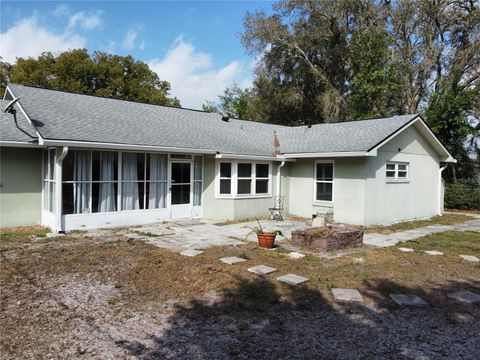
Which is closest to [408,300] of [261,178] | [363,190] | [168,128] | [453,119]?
[363,190]

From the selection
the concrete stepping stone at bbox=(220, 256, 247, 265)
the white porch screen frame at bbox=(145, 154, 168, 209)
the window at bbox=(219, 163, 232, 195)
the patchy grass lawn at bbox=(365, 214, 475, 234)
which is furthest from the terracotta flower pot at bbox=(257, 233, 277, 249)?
the window at bbox=(219, 163, 232, 195)

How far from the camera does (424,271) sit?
22.7 feet

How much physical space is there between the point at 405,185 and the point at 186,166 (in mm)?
8764

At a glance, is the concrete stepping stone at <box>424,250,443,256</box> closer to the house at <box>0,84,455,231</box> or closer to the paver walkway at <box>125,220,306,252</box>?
the paver walkway at <box>125,220,306,252</box>

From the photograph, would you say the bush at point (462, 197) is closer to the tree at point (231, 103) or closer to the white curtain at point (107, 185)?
the white curtain at point (107, 185)

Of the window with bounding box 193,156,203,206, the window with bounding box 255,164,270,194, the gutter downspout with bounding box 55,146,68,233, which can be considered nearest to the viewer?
the gutter downspout with bounding box 55,146,68,233

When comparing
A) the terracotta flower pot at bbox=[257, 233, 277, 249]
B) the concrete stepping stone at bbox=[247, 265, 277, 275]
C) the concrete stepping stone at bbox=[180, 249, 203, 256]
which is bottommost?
the concrete stepping stone at bbox=[247, 265, 277, 275]

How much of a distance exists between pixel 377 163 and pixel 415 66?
16.0 metres

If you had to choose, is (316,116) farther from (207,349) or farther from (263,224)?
(207,349)

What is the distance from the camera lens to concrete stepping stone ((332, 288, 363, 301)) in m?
5.29

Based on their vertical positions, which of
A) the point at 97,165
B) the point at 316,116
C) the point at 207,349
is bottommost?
the point at 207,349

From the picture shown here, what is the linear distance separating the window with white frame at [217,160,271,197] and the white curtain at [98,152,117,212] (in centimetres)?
386

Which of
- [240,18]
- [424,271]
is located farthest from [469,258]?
[240,18]

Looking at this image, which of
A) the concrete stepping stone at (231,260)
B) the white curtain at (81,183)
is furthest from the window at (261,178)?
the concrete stepping stone at (231,260)
